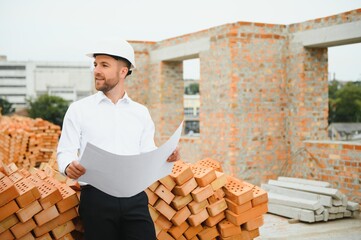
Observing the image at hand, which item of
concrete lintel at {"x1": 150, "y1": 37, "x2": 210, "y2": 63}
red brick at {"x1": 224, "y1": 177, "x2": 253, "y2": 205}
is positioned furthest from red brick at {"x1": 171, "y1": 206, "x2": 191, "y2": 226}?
concrete lintel at {"x1": 150, "y1": 37, "x2": 210, "y2": 63}

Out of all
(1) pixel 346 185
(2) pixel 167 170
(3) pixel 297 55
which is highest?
(3) pixel 297 55

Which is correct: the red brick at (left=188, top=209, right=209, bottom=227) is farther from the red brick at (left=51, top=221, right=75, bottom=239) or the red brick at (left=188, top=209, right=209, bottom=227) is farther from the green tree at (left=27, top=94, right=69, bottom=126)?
the green tree at (left=27, top=94, right=69, bottom=126)

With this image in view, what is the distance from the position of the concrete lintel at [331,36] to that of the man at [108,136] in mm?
6478

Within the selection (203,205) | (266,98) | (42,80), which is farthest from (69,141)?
(42,80)

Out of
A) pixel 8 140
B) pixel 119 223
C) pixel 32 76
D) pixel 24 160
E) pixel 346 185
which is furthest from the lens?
pixel 32 76

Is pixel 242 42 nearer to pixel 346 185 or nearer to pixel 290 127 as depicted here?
pixel 290 127

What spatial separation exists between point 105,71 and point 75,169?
712 mm

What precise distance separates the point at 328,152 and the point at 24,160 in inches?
327

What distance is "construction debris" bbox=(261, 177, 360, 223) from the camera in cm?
691

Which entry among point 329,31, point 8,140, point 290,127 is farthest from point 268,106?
point 8,140

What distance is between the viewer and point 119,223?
2.85 metres

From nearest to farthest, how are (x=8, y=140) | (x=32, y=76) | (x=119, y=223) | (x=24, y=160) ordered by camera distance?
(x=119, y=223), (x=8, y=140), (x=24, y=160), (x=32, y=76)

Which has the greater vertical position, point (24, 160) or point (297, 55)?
point (297, 55)

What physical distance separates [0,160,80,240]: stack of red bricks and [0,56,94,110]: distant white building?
92619 mm
